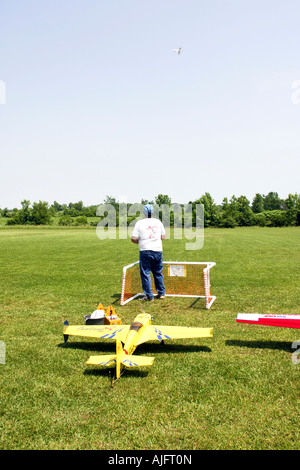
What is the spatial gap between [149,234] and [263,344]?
12.8ft

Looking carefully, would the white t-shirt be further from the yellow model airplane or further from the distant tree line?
the distant tree line

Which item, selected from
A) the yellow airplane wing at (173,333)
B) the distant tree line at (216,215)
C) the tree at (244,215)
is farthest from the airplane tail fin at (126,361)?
the tree at (244,215)

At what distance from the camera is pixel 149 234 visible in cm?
848

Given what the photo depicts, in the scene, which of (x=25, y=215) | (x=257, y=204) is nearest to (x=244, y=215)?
(x=257, y=204)

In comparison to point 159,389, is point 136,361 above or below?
above

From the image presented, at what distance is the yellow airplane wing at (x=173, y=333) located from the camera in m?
5.42

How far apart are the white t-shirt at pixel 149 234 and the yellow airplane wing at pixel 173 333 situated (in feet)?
9.94

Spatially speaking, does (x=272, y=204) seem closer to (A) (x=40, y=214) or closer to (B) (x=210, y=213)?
(B) (x=210, y=213)

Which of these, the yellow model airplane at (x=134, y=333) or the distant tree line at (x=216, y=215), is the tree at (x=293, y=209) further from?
the yellow model airplane at (x=134, y=333)

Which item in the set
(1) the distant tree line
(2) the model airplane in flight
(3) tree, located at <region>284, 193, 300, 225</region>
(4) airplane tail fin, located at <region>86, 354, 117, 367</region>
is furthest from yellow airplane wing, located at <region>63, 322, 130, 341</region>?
(3) tree, located at <region>284, 193, 300, 225</region>

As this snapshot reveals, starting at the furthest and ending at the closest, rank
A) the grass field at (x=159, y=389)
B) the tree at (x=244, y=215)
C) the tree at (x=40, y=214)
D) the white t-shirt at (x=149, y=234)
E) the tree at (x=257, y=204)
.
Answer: the tree at (x=257, y=204) → the tree at (x=40, y=214) → the tree at (x=244, y=215) → the white t-shirt at (x=149, y=234) → the grass field at (x=159, y=389)

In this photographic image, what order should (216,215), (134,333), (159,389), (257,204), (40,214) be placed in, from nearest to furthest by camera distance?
(159,389) → (134,333) → (216,215) → (40,214) → (257,204)

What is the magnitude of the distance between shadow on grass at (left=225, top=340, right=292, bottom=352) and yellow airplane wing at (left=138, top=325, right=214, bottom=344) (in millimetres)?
558

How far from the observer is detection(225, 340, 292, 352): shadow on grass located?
558 centimetres
